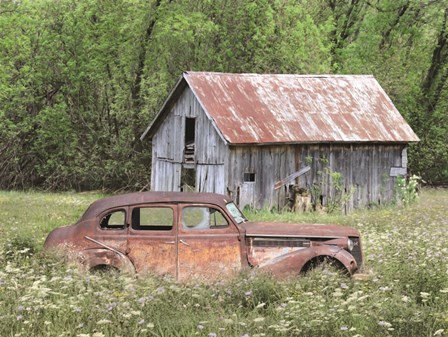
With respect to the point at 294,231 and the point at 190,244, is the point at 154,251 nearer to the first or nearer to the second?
the point at 190,244

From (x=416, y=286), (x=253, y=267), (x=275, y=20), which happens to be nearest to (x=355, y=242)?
(x=253, y=267)

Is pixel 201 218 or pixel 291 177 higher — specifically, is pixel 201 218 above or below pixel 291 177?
below

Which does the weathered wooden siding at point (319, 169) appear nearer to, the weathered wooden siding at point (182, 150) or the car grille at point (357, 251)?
the weathered wooden siding at point (182, 150)

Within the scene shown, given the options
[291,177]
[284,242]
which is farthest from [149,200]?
[291,177]

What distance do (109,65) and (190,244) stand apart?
2546 cm

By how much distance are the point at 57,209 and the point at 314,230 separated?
468 inches

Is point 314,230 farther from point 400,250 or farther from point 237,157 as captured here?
point 237,157

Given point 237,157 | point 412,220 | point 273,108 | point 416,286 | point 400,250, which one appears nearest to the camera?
point 416,286

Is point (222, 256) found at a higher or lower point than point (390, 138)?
lower

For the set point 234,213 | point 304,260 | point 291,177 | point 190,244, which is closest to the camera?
point 304,260

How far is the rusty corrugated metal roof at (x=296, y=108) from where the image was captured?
22188 millimetres

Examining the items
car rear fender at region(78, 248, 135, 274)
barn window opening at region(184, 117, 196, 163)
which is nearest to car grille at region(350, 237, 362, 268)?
car rear fender at region(78, 248, 135, 274)

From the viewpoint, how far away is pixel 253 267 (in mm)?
9852

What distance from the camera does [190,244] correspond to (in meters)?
9.94
